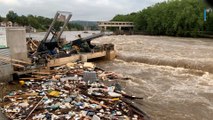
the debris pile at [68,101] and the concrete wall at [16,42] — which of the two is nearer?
the debris pile at [68,101]

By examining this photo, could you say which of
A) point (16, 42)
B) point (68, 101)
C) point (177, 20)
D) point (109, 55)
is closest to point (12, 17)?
point (177, 20)

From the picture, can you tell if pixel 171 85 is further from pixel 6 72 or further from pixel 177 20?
pixel 177 20

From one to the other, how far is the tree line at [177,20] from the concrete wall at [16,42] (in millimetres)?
42188

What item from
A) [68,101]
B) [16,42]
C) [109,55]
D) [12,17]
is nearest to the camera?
[68,101]

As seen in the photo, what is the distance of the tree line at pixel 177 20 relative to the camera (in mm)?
56094

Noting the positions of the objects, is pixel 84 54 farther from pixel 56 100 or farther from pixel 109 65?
pixel 56 100

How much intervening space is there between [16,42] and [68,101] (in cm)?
635

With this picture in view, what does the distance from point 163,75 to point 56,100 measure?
9.05 m

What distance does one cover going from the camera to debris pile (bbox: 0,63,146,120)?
27.6 ft

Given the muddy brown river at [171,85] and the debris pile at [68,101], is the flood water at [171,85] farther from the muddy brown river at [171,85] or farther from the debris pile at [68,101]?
the debris pile at [68,101]

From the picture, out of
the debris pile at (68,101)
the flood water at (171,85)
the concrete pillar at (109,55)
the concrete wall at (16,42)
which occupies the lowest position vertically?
the flood water at (171,85)

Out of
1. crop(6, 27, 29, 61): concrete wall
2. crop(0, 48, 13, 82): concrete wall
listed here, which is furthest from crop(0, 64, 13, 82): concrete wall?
crop(6, 27, 29, 61): concrete wall

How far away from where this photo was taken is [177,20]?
6325 centimetres

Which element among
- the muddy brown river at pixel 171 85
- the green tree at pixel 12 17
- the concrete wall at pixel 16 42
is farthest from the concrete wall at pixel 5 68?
the green tree at pixel 12 17
